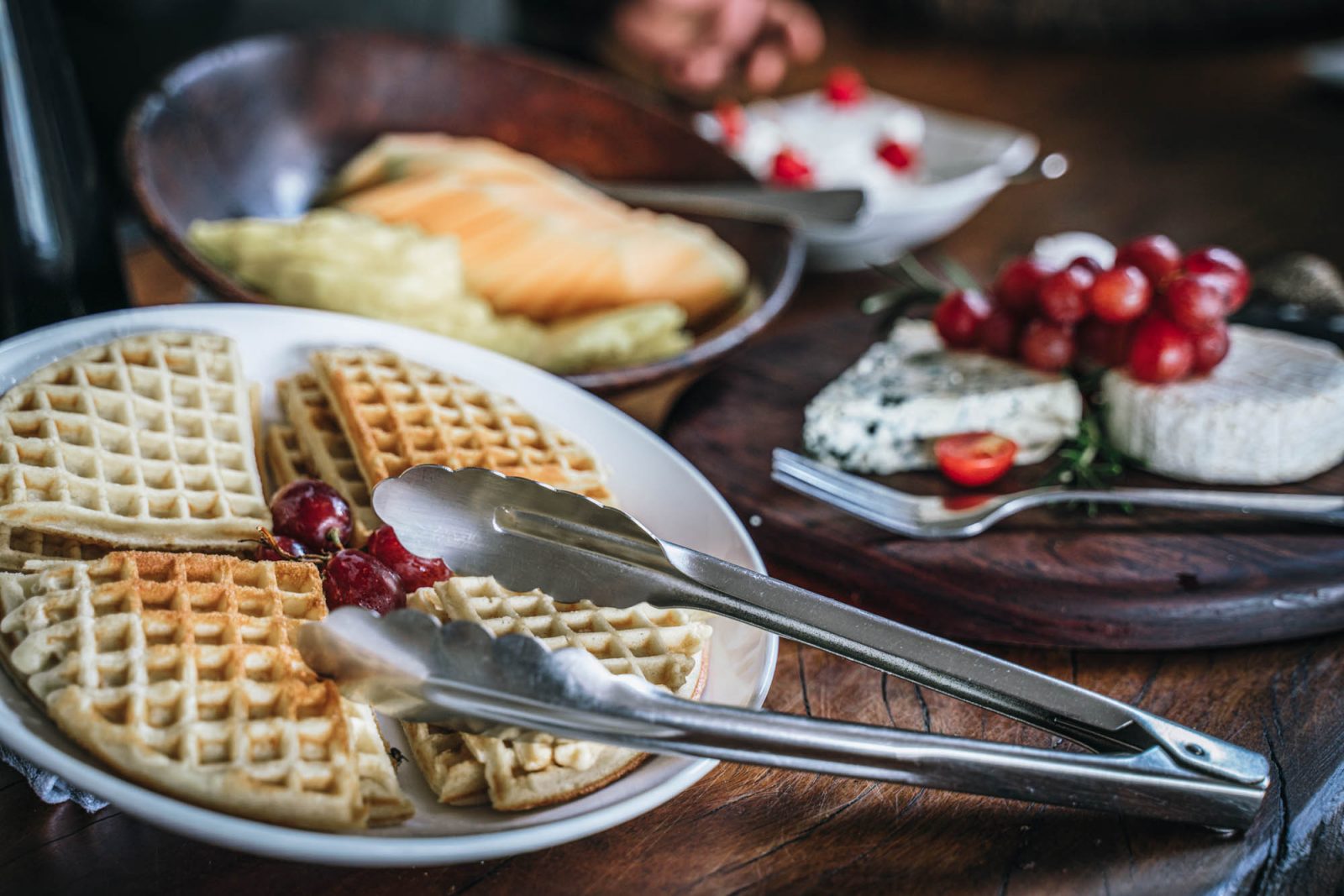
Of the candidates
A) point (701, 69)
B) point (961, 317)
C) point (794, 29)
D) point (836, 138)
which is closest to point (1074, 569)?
point (961, 317)

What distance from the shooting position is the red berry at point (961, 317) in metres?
1.90

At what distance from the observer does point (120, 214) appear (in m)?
2.93

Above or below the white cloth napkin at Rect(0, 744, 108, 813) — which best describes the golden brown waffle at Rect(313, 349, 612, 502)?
above

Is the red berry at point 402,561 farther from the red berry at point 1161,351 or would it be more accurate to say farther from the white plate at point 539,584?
the red berry at point 1161,351

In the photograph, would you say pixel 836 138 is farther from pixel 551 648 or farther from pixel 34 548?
pixel 34 548

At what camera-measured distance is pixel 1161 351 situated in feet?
5.59

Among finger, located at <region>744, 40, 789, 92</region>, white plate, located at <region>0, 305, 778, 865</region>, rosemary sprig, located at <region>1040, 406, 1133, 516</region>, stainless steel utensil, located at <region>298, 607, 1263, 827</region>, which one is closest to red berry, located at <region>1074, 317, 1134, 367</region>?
rosemary sprig, located at <region>1040, 406, 1133, 516</region>

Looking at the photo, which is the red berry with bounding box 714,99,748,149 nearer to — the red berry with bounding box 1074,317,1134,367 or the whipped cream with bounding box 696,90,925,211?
the whipped cream with bounding box 696,90,925,211

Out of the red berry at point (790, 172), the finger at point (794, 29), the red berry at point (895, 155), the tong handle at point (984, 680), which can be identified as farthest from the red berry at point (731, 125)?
the tong handle at point (984, 680)

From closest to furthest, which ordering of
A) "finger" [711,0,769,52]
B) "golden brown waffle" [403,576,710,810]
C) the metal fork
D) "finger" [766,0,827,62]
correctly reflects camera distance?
"golden brown waffle" [403,576,710,810] < the metal fork < "finger" [711,0,769,52] < "finger" [766,0,827,62]

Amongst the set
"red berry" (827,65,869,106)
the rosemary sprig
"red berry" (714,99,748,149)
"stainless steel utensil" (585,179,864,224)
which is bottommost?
the rosemary sprig

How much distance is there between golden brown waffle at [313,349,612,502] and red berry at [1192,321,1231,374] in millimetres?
980

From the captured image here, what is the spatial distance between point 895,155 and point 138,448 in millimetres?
2022

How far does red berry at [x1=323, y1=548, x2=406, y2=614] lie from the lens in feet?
3.88
